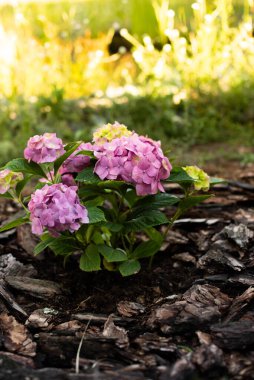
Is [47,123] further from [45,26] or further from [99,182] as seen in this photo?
[99,182]

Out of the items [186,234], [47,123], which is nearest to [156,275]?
[186,234]

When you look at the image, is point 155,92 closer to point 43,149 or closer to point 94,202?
point 94,202

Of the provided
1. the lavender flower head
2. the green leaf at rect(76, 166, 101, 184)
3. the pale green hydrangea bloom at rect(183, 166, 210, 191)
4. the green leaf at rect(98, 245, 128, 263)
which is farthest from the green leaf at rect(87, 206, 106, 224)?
Result: the pale green hydrangea bloom at rect(183, 166, 210, 191)

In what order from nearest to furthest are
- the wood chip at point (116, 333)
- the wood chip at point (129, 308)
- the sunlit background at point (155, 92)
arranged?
the wood chip at point (116, 333) → the wood chip at point (129, 308) → the sunlit background at point (155, 92)

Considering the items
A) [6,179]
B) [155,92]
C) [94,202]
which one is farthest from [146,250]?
[155,92]

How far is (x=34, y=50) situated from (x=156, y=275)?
3697mm

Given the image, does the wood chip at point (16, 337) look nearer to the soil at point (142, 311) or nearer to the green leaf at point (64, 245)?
the soil at point (142, 311)

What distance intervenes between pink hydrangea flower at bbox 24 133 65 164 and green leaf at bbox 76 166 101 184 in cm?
12

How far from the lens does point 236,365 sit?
5.32ft

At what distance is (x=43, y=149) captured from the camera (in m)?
2.05

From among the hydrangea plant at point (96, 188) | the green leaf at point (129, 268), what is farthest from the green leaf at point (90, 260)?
the green leaf at point (129, 268)

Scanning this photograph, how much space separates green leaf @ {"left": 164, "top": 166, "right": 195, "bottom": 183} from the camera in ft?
6.97

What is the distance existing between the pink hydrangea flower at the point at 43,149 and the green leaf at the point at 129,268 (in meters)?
0.52

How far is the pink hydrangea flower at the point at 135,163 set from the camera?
78.3 inches
